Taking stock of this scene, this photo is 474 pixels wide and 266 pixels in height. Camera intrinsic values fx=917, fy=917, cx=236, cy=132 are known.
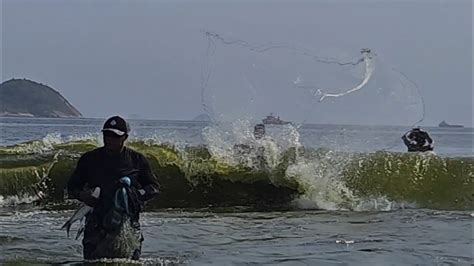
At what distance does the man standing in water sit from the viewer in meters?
8.37

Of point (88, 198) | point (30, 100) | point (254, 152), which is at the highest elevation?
point (30, 100)

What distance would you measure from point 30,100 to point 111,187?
11886 cm

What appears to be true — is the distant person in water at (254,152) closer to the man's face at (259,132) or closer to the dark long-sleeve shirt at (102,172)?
the man's face at (259,132)

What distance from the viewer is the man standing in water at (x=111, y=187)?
27.5 feet

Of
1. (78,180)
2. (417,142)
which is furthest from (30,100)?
(78,180)

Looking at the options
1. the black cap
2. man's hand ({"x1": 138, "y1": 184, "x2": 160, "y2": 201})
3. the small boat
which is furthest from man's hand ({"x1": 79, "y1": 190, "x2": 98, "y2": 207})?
the small boat

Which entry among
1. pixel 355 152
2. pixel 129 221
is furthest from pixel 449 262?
pixel 355 152

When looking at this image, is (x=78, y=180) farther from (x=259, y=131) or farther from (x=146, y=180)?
(x=259, y=131)

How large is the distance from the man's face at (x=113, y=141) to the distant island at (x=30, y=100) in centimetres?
9879

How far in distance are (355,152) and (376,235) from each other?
7611 mm

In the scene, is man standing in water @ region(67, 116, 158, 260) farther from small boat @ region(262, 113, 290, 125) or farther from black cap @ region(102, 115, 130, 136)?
small boat @ region(262, 113, 290, 125)

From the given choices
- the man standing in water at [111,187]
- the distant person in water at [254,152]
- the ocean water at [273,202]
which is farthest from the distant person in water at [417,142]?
the man standing in water at [111,187]

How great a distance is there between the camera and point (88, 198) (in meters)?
8.32

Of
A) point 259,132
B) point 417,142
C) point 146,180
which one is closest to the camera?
point 146,180
